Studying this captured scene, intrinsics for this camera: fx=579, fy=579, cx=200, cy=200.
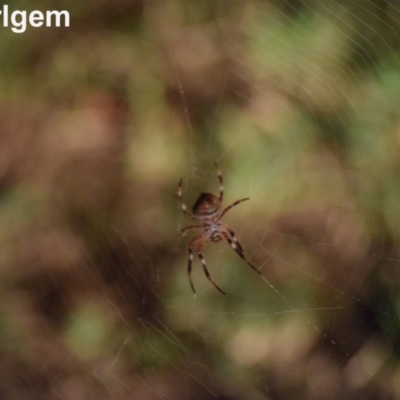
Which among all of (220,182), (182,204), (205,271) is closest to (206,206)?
(220,182)

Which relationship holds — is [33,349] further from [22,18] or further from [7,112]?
[22,18]

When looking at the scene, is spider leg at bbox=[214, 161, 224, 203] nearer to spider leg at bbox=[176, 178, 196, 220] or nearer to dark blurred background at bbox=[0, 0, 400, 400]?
dark blurred background at bbox=[0, 0, 400, 400]

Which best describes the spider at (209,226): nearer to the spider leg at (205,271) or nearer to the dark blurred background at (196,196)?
the spider leg at (205,271)

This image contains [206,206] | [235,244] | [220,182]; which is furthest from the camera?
[235,244]

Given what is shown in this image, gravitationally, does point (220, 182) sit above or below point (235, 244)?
above

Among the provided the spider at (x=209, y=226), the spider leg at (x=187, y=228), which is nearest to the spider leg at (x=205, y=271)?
the spider at (x=209, y=226)

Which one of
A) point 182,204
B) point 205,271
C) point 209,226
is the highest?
point 182,204

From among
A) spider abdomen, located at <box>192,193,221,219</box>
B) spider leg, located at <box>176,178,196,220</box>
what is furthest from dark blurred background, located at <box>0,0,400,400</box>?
spider abdomen, located at <box>192,193,221,219</box>

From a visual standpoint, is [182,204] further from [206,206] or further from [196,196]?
[206,206]
